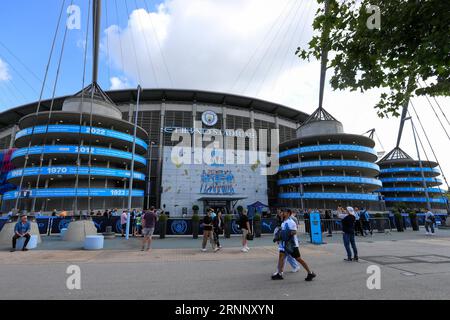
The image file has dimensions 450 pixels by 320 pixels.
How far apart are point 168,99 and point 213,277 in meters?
56.8

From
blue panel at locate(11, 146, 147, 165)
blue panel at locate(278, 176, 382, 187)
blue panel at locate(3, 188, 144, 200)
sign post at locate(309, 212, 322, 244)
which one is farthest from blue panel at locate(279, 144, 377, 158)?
sign post at locate(309, 212, 322, 244)

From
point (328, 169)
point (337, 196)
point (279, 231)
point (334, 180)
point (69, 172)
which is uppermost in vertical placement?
point (328, 169)

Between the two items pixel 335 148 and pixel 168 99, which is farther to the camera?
pixel 168 99

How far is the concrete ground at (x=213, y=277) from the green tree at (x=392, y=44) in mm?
4777

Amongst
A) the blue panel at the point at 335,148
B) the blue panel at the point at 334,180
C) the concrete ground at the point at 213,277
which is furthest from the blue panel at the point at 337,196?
the concrete ground at the point at 213,277

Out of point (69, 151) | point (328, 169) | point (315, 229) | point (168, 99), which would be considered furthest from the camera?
point (168, 99)

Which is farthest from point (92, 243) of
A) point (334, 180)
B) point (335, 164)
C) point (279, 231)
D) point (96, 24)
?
point (335, 164)

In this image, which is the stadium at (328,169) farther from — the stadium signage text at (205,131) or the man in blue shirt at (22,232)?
the man in blue shirt at (22,232)

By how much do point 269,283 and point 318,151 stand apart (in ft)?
162

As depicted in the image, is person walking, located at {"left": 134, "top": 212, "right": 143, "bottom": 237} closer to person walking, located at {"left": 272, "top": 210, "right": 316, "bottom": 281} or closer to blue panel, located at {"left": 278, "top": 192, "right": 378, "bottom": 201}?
person walking, located at {"left": 272, "top": 210, "right": 316, "bottom": 281}

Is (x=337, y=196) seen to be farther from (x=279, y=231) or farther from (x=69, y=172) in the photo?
(x=69, y=172)

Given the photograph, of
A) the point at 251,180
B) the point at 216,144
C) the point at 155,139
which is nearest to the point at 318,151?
the point at 251,180

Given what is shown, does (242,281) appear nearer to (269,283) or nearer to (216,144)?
(269,283)

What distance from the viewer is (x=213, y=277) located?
6535 mm
